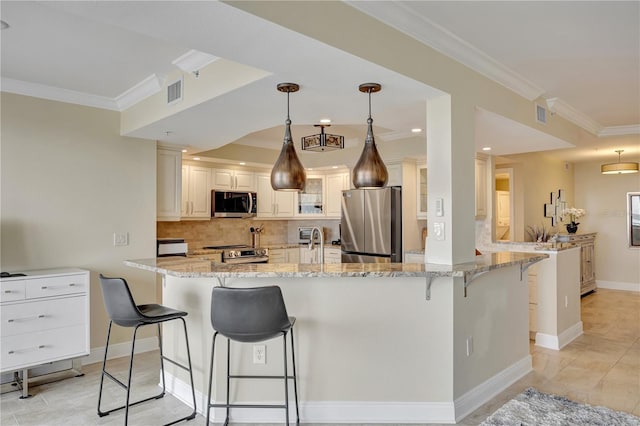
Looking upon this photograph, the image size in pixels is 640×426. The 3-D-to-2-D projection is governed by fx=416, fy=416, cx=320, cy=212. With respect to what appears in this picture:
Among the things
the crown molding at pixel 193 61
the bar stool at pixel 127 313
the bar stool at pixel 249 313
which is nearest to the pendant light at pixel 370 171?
the bar stool at pixel 249 313

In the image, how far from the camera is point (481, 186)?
5555 millimetres

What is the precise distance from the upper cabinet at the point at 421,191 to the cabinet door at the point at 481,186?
0.69 metres

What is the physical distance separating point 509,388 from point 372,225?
267 cm

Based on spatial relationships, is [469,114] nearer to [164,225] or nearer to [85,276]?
[85,276]

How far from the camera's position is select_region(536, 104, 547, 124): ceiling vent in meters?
3.92

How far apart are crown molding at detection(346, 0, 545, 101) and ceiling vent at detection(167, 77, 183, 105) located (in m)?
1.67

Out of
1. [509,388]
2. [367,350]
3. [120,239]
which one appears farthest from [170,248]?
[509,388]

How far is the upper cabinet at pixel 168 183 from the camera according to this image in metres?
4.54

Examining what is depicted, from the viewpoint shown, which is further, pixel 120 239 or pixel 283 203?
pixel 283 203

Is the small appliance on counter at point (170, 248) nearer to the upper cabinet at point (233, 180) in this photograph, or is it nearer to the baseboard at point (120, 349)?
the baseboard at point (120, 349)

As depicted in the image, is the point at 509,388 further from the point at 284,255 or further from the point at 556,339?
the point at 284,255

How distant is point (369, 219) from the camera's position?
5.56 m

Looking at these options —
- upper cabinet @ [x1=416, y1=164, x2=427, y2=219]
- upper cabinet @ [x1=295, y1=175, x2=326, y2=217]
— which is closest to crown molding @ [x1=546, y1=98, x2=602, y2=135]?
upper cabinet @ [x1=416, y1=164, x2=427, y2=219]

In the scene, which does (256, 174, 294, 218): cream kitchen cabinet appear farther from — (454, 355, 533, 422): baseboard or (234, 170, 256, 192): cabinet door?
(454, 355, 533, 422): baseboard
